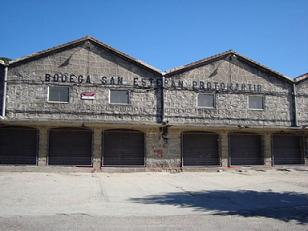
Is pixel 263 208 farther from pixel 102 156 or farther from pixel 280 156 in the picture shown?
pixel 280 156

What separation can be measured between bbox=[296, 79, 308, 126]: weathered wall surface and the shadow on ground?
12963mm

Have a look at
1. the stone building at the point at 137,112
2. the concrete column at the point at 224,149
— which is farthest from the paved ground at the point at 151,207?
the concrete column at the point at 224,149

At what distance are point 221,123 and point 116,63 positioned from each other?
7.88m

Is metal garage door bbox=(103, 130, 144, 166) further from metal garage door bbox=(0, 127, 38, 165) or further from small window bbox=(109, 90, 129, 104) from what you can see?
metal garage door bbox=(0, 127, 38, 165)

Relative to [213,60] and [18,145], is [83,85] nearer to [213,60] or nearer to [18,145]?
[18,145]

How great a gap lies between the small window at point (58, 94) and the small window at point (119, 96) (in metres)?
2.75

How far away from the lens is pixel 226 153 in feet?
73.4

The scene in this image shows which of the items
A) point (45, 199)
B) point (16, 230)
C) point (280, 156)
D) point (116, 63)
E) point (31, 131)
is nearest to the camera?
point (16, 230)

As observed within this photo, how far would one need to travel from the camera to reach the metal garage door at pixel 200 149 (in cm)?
2197

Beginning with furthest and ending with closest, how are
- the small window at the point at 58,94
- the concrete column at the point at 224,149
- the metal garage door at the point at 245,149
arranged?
the metal garage door at the point at 245,149, the concrete column at the point at 224,149, the small window at the point at 58,94

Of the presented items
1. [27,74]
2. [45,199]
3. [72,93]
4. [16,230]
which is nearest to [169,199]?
[45,199]

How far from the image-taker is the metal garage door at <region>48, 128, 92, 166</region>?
803 inches

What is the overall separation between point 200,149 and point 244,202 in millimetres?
11638

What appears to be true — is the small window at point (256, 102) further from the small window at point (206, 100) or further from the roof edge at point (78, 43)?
the roof edge at point (78, 43)
